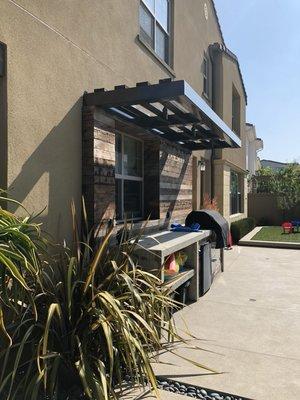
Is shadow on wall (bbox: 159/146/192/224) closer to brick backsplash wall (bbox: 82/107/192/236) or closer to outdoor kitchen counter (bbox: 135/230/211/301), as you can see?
brick backsplash wall (bbox: 82/107/192/236)

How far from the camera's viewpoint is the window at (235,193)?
19.2 m

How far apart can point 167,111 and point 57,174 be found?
2835mm

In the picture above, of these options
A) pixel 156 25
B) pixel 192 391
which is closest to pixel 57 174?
pixel 192 391

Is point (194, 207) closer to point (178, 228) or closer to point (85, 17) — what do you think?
point (178, 228)

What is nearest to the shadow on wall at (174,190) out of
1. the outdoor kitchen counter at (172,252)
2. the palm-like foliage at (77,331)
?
the outdoor kitchen counter at (172,252)

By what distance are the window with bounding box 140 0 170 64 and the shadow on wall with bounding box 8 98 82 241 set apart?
3452 millimetres

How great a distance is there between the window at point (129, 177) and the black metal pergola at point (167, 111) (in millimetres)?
472

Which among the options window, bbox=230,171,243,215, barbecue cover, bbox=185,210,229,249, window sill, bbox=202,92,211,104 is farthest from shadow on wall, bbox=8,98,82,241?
window, bbox=230,171,243,215

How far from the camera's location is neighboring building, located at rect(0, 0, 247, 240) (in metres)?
4.45

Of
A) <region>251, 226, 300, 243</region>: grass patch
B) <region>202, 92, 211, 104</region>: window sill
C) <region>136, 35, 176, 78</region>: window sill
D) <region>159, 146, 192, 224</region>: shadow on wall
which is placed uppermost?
<region>202, 92, 211, 104</region>: window sill

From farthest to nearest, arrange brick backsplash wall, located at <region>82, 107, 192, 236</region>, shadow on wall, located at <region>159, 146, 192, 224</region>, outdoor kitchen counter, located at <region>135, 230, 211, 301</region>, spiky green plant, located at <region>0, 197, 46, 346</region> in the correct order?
shadow on wall, located at <region>159, 146, 192, 224</region>
brick backsplash wall, located at <region>82, 107, 192, 236</region>
outdoor kitchen counter, located at <region>135, 230, 211, 301</region>
spiky green plant, located at <region>0, 197, 46, 346</region>

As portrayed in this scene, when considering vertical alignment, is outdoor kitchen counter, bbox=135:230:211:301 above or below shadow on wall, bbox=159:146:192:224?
below

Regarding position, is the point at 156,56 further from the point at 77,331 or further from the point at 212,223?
the point at 77,331

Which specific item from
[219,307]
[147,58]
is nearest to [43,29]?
[147,58]
